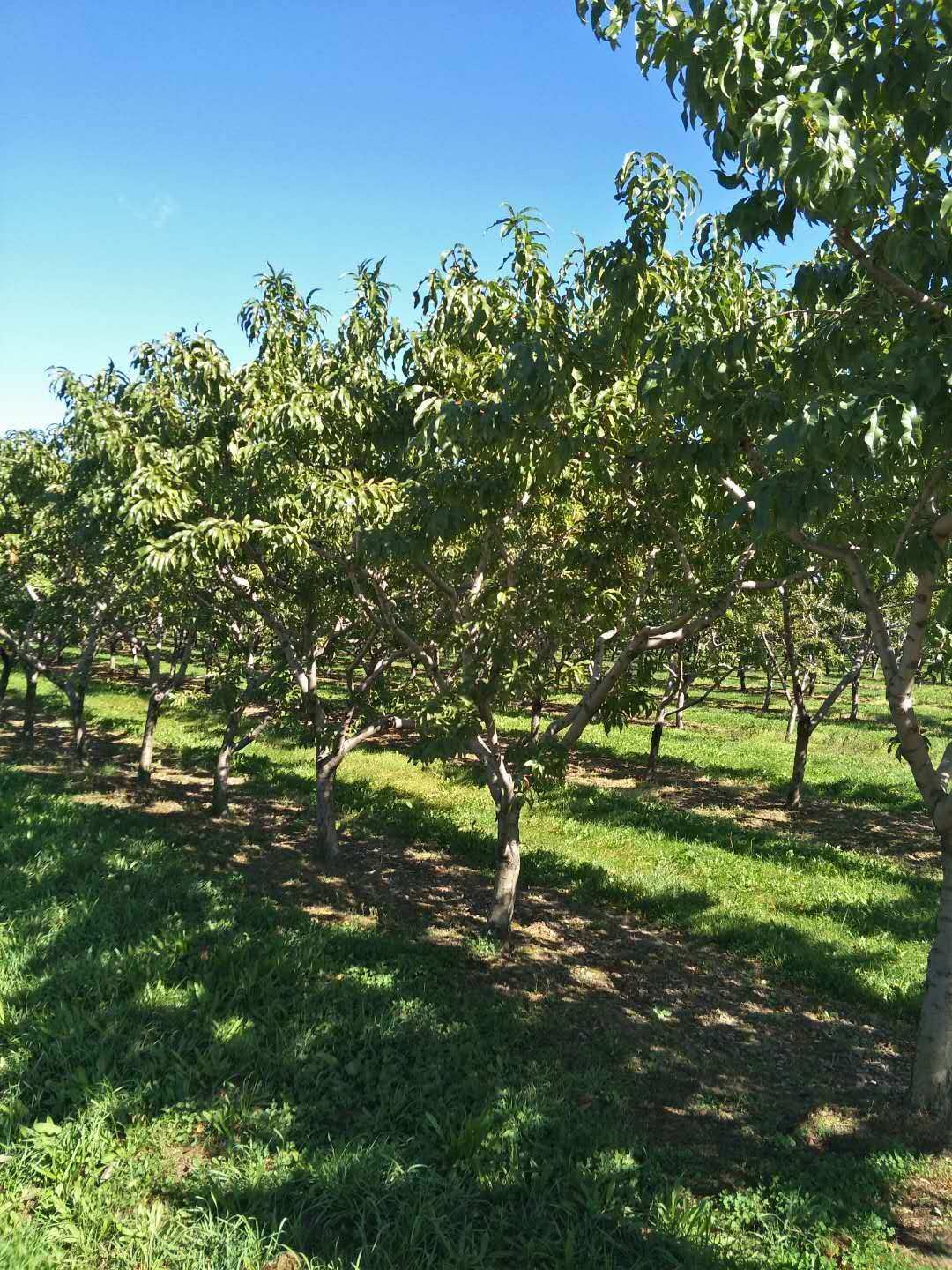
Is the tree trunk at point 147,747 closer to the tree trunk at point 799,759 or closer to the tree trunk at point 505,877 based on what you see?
the tree trunk at point 505,877

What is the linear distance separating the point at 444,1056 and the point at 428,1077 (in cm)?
33

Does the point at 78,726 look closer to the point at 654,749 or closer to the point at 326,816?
the point at 326,816

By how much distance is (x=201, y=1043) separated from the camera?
503cm

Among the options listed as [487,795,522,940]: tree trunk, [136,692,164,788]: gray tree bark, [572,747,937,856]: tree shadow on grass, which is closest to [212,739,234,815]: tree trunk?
[136,692,164,788]: gray tree bark

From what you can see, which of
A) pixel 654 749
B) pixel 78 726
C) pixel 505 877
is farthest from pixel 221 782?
pixel 654 749

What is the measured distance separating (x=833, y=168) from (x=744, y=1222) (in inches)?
212

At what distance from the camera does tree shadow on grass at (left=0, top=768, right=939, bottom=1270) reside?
3861 millimetres

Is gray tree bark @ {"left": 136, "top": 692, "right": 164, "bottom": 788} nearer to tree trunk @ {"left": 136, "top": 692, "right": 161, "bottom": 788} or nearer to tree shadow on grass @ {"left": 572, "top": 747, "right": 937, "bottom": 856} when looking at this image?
tree trunk @ {"left": 136, "top": 692, "right": 161, "bottom": 788}

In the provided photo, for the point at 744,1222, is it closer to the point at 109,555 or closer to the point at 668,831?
the point at 668,831

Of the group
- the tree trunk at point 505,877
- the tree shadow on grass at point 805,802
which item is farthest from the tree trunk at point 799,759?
the tree trunk at point 505,877

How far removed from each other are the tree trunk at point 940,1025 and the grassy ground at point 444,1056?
32cm

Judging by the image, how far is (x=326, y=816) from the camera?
11383 mm

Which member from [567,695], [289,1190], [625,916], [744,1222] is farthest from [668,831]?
[567,695]

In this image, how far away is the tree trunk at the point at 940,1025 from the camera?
5.14 meters
